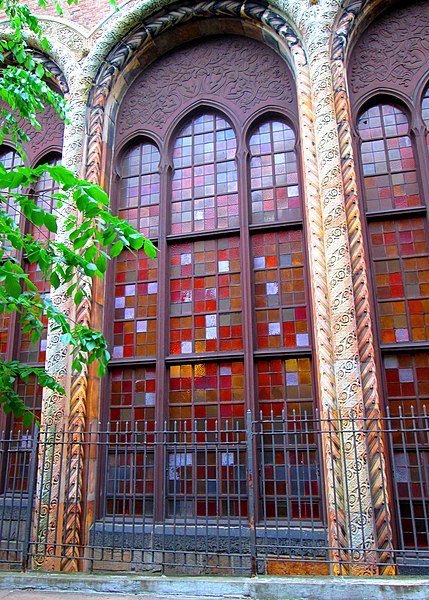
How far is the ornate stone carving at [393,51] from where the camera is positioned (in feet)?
24.5

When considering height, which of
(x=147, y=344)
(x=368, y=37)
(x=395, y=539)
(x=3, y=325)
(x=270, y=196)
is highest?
(x=368, y=37)

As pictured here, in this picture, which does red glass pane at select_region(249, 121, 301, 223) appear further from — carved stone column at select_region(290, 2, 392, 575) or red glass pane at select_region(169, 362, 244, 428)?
red glass pane at select_region(169, 362, 244, 428)

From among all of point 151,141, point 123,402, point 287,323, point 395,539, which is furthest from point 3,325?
point 395,539

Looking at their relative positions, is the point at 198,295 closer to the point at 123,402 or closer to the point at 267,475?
the point at 123,402

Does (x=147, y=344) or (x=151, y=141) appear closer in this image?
(x=147, y=344)

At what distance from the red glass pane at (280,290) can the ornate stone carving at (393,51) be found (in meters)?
2.46

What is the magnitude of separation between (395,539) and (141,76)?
7675 millimetres

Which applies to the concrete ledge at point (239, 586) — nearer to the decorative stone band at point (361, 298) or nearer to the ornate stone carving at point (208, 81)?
the decorative stone band at point (361, 298)

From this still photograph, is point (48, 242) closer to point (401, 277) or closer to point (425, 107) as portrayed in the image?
point (401, 277)

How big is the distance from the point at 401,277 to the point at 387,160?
5.50ft

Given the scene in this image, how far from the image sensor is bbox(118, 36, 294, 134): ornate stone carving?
8062mm

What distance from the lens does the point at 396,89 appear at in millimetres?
7383

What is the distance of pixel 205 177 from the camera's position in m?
7.99

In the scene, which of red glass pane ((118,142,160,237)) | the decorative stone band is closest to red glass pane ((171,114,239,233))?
red glass pane ((118,142,160,237))
